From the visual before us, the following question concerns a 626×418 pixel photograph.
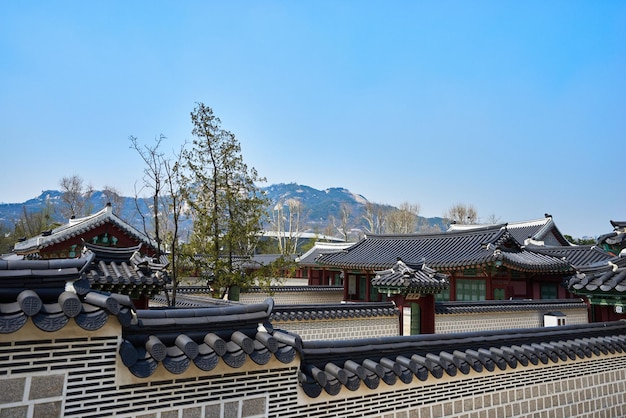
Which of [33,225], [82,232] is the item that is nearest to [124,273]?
[82,232]

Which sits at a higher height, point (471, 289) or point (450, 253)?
point (450, 253)

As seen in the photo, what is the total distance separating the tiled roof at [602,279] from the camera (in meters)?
6.95

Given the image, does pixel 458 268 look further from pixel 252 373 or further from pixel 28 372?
→ pixel 28 372

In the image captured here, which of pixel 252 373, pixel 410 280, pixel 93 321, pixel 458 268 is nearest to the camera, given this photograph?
pixel 93 321

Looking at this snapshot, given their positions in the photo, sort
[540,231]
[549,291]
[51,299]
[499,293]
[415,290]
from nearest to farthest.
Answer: [51,299]
[415,290]
[499,293]
[549,291]
[540,231]

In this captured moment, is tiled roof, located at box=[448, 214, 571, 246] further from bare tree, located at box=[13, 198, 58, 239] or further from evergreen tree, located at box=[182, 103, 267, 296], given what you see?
bare tree, located at box=[13, 198, 58, 239]

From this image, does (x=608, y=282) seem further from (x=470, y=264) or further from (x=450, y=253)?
(x=450, y=253)

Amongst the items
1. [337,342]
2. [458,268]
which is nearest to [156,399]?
[337,342]

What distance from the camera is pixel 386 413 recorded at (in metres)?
4.71

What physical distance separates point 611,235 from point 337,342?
5.98m

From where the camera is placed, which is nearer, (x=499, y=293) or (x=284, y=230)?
(x=499, y=293)

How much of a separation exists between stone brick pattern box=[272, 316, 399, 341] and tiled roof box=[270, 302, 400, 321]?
13 cm

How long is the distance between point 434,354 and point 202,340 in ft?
9.45

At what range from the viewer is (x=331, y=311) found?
46.6ft
